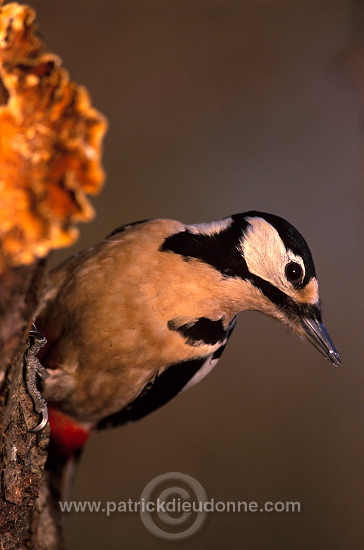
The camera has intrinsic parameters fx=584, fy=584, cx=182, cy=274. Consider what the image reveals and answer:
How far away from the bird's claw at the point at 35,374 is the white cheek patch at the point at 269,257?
0.34 m

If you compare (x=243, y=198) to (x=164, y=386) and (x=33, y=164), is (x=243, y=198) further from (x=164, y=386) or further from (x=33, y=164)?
(x=33, y=164)

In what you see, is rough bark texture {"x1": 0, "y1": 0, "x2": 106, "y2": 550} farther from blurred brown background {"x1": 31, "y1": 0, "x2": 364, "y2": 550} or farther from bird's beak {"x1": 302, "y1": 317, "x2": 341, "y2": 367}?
blurred brown background {"x1": 31, "y1": 0, "x2": 364, "y2": 550}

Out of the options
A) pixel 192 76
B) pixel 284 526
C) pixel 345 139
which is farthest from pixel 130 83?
pixel 284 526

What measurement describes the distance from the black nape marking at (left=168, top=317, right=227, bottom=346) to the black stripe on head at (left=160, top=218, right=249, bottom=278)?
83 millimetres

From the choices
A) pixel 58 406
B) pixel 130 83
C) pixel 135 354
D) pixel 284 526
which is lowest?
pixel 284 526

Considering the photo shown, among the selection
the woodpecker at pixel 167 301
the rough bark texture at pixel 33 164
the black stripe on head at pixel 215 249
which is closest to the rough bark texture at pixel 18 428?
the rough bark texture at pixel 33 164

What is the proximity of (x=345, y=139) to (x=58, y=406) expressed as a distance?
114 cm

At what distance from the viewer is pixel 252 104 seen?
67.0 inches

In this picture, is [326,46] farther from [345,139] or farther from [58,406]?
[58,406]

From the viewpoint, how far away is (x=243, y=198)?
5.46 feet

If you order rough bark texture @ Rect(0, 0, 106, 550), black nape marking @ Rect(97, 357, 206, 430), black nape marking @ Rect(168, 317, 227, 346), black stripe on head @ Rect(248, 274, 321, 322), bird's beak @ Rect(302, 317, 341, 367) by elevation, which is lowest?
black nape marking @ Rect(97, 357, 206, 430)

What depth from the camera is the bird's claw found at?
2.51ft

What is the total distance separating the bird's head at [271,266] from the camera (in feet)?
2.97

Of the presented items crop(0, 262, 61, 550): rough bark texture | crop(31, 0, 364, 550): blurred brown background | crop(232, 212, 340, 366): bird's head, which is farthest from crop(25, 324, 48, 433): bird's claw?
crop(31, 0, 364, 550): blurred brown background
